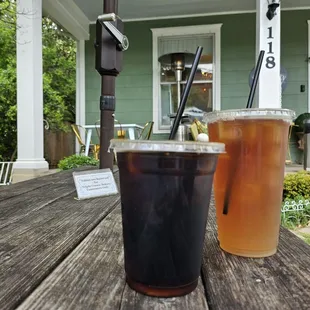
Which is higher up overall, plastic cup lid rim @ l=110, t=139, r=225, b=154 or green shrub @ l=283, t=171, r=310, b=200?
plastic cup lid rim @ l=110, t=139, r=225, b=154

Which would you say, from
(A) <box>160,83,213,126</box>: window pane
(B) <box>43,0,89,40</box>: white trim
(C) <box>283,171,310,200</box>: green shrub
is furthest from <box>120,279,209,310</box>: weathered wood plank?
(A) <box>160,83,213,126</box>: window pane

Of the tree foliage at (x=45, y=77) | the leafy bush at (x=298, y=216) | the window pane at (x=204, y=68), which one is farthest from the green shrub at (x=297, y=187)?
the tree foliage at (x=45, y=77)

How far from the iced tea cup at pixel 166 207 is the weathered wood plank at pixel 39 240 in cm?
17

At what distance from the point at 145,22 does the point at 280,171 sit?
5.82 meters

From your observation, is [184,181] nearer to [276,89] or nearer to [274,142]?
[274,142]

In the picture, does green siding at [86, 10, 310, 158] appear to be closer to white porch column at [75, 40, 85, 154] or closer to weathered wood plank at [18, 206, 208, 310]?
white porch column at [75, 40, 85, 154]

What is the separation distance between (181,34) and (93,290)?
19.0 feet

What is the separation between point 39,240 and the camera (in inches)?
26.1

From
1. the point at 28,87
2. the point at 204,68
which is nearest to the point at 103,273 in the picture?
the point at 28,87

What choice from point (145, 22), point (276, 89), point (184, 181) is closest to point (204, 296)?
point (184, 181)

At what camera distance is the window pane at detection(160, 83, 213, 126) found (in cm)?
573

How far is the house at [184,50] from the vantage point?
17.7ft

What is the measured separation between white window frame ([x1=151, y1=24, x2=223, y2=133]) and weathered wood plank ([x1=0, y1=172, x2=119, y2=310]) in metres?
4.84

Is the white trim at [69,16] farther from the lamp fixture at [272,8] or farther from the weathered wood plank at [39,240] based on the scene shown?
the weathered wood plank at [39,240]
